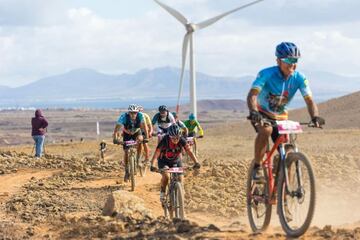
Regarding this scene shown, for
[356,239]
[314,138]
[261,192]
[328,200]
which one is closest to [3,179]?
[328,200]

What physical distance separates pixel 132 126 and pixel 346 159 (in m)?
7.55

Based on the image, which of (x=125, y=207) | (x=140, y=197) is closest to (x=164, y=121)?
(x=140, y=197)

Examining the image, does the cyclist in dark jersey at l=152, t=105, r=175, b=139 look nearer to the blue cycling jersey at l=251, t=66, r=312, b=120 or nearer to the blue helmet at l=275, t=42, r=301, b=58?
the blue cycling jersey at l=251, t=66, r=312, b=120

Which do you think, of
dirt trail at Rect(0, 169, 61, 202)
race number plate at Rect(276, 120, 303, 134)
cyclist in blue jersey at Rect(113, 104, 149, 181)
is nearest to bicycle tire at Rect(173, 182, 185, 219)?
race number plate at Rect(276, 120, 303, 134)

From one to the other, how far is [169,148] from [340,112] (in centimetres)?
4608

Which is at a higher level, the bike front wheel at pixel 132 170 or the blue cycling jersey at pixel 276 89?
the blue cycling jersey at pixel 276 89

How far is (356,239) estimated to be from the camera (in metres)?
8.77

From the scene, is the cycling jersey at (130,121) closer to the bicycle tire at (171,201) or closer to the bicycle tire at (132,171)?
the bicycle tire at (132,171)

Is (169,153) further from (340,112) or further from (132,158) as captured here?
(340,112)

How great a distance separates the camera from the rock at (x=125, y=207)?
12591 mm

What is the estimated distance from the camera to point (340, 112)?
57.8 meters

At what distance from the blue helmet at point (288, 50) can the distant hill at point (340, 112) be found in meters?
42.7

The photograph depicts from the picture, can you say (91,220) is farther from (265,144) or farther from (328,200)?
(328,200)

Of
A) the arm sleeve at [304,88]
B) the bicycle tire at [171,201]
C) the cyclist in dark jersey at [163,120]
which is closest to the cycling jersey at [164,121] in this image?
the cyclist in dark jersey at [163,120]
